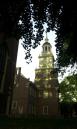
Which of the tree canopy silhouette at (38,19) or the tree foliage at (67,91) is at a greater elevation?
the tree foliage at (67,91)

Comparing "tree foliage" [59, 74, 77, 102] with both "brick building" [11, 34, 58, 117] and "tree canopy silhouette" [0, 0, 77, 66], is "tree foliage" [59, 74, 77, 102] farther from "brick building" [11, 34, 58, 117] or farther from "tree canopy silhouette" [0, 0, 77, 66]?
"tree canopy silhouette" [0, 0, 77, 66]

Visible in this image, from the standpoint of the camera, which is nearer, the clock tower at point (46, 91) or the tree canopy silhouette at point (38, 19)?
the tree canopy silhouette at point (38, 19)

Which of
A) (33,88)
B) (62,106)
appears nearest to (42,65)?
(33,88)

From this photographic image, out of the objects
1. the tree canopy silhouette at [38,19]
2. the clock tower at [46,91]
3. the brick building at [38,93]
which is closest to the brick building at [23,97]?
the brick building at [38,93]

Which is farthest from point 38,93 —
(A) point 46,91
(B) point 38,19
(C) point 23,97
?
(B) point 38,19

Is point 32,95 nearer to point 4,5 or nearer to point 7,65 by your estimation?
point 7,65

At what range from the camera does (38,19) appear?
27.2 ft

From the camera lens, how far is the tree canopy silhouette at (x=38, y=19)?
7.19m

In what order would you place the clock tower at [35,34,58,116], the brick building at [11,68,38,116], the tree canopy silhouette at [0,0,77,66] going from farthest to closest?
1. the clock tower at [35,34,58,116]
2. the brick building at [11,68,38,116]
3. the tree canopy silhouette at [0,0,77,66]

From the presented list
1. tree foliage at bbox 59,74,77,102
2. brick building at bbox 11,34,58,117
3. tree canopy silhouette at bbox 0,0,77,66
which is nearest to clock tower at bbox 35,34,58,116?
brick building at bbox 11,34,58,117

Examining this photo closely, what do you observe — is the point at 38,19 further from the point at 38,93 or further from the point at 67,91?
the point at 38,93

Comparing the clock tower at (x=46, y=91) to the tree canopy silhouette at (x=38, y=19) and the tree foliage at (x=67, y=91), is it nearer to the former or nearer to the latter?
the tree foliage at (x=67, y=91)

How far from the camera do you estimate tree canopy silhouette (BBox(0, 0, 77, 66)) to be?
7191 mm

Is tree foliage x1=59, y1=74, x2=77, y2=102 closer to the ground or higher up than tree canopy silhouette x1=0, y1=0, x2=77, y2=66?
higher up
